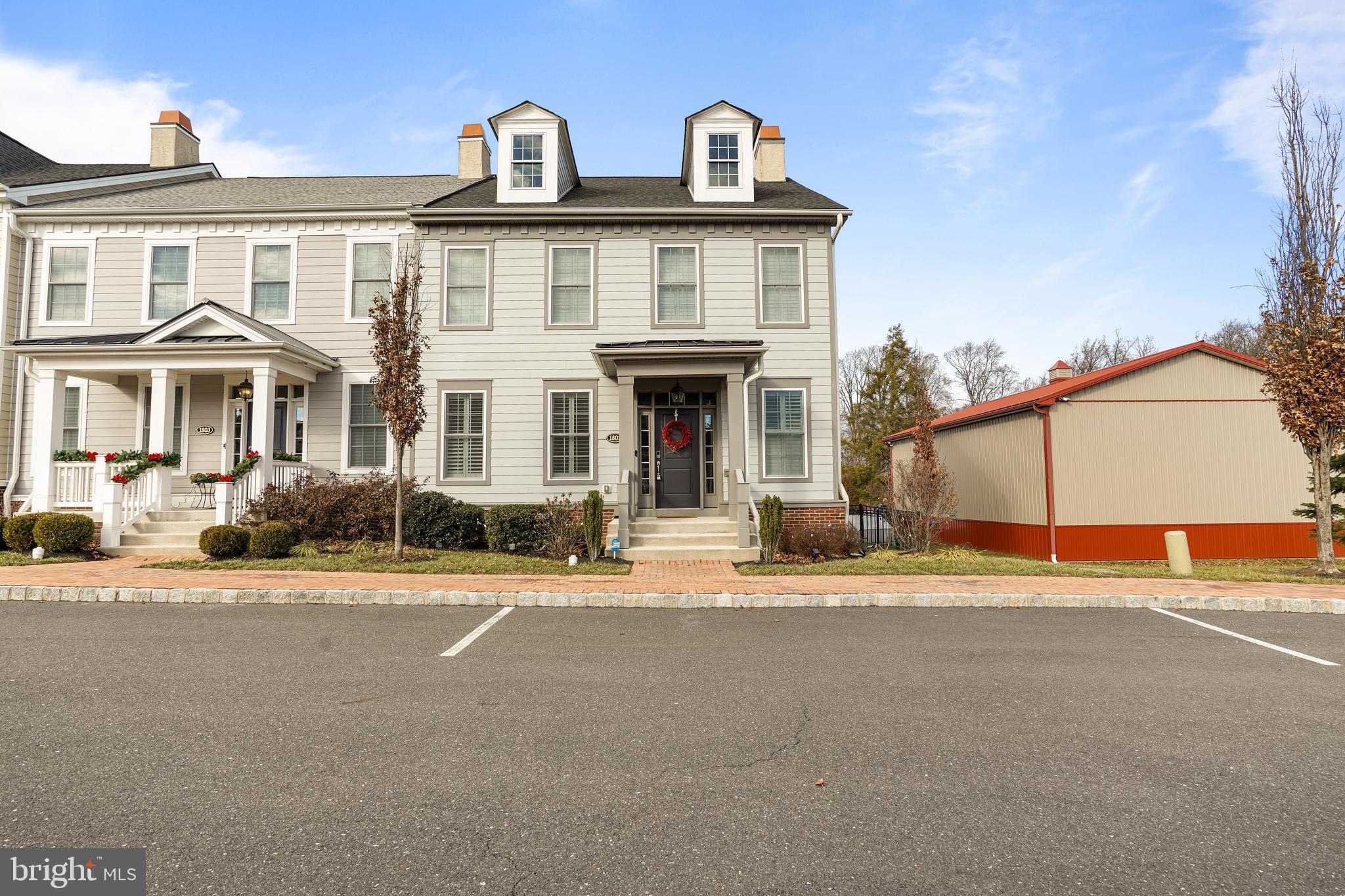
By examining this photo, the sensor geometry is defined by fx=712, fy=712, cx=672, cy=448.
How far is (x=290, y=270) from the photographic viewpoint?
1566 centimetres

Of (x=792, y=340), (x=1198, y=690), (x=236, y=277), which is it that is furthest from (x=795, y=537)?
(x=236, y=277)

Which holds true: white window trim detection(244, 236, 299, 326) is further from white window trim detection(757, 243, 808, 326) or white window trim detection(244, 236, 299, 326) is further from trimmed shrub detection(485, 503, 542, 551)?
white window trim detection(757, 243, 808, 326)

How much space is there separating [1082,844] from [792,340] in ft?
42.5

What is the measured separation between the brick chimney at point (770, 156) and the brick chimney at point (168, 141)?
15.3 m

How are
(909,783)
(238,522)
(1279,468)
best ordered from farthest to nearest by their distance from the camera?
(1279,468) → (238,522) → (909,783)

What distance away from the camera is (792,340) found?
15227 millimetres

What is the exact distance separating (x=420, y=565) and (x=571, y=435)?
509 cm

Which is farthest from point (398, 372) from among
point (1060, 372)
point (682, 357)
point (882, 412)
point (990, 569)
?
point (882, 412)

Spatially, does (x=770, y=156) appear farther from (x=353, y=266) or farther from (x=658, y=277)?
(x=353, y=266)

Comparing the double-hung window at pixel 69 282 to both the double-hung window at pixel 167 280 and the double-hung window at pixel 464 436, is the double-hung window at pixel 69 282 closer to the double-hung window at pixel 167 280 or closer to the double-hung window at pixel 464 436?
the double-hung window at pixel 167 280

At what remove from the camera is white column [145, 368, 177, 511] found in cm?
1298

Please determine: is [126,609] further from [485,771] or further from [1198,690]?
[1198,690]

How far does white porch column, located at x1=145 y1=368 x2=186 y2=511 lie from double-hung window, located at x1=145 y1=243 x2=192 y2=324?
2173mm

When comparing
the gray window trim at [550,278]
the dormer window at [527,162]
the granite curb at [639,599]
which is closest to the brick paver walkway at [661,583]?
the granite curb at [639,599]
